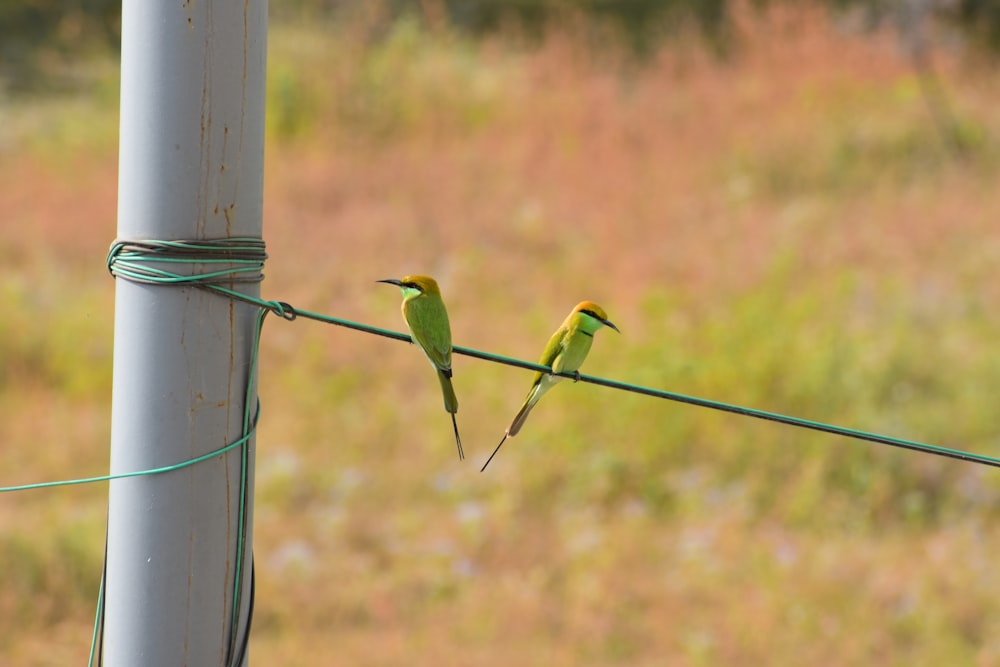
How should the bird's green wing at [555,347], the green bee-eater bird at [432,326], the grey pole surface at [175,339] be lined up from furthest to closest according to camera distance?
1. the bird's green wing at [555,347]
2. the green bee-eater bird at [432,326]
3. the grey pole surface at [175,339]

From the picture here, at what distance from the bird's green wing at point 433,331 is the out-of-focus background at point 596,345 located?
1.92 meters

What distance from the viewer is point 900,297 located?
5844 millimetres

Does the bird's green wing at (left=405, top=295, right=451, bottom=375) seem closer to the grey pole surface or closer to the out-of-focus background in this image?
the grey pole surface

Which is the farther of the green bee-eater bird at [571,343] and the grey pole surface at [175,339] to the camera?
the green bee-eater bird at [571,343]

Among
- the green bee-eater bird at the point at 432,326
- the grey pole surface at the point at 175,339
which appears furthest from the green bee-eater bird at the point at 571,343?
the grey pole surface at the point at 175,339

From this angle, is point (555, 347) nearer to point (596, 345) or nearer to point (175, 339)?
point (175, 339)

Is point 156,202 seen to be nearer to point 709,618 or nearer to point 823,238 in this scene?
point 709,618

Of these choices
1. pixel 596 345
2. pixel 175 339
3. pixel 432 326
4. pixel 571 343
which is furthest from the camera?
pixel 596 345

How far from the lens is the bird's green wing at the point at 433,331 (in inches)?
90.2

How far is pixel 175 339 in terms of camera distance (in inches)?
56.2

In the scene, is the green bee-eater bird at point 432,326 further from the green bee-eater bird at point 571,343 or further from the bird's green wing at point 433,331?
the green bee-eater bird at point 571,343

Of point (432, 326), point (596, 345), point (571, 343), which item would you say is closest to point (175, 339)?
point (432, 326)

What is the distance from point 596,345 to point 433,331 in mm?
3521

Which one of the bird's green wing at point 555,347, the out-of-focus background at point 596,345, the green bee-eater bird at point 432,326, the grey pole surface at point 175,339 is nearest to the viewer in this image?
the grey pole surface at point 175,339
